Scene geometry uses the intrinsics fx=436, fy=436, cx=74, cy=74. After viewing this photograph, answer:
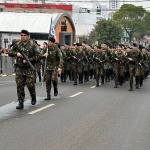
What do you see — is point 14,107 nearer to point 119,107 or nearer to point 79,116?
point 79,116

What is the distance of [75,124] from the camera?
9.12 metres

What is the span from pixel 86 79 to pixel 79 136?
47.3 feet

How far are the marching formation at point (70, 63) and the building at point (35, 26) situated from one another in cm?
2459

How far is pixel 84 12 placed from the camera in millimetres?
114250

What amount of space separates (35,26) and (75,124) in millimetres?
41086

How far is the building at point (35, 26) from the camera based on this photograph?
48.5 meters

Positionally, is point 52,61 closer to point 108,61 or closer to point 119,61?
point 119,61

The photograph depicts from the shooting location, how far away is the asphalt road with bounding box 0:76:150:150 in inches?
287

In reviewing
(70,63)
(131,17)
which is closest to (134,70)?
(70,63)

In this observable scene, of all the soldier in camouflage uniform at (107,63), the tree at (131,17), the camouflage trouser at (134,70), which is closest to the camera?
the camouflage trouser at (134,70)

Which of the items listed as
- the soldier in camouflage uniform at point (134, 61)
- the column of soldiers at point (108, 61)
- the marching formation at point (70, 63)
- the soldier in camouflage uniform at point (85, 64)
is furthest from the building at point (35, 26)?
the soldier in camouflage uniform at point (134, 61)

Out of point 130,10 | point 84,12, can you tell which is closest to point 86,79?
point 130,10

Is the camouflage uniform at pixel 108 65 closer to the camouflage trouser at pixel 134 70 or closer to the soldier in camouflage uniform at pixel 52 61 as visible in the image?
the camouflage trouser at pixel 134 70

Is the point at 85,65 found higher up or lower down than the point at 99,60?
lower down
